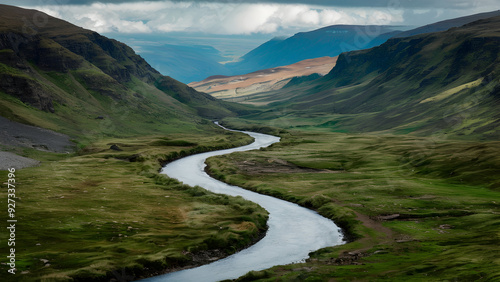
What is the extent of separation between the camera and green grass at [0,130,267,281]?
53.9 metres

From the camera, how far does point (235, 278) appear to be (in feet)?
180

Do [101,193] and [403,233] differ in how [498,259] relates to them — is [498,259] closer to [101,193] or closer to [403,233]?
[403,233]

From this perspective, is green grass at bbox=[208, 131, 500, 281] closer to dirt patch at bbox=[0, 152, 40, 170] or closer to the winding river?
the winding river

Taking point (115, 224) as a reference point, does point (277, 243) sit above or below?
below

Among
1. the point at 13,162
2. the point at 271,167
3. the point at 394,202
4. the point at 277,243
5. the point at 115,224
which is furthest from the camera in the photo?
the point at 271,167

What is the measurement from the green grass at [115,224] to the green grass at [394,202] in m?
14.5

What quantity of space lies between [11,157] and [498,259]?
409ft

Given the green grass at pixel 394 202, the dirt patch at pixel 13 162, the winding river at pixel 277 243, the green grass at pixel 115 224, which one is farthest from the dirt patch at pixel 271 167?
the dirt patch at pixel 13 162

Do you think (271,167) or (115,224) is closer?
(115,224)

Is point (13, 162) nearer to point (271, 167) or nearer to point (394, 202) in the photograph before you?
point (271, 167)

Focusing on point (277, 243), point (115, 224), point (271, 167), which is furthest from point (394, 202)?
point (271, 167)

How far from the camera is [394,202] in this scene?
93.1 m

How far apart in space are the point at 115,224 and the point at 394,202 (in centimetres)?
5592

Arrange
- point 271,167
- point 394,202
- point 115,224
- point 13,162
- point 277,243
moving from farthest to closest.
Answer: point 271,167 → point 13,162 → point 394,202 → point 277,243 → point 115,224
